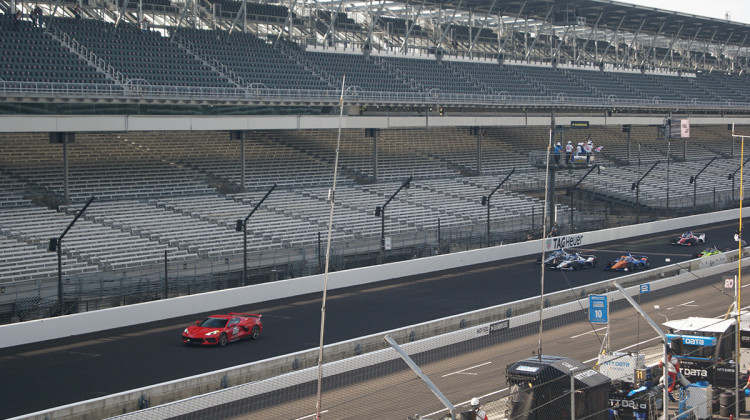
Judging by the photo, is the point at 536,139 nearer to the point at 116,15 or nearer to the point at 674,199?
the point at 674,199

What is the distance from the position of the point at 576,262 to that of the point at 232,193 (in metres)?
19.2

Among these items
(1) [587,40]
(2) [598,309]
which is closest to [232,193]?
(2) [598,309]

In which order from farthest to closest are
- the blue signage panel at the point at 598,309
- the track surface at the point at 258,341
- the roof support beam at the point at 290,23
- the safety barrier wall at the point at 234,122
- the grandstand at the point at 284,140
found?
the roof support beam at the point at 290,23 → the safety barrier wall at the point at 234,122 → the grandstand at the point at 284,140 → the blue signage panel at the point at 598,309 → the track surface at the point at 258,341

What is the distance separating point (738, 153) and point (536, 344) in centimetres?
7724

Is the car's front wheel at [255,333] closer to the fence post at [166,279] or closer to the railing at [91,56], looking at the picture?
the fence post at [166,279]

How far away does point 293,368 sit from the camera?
73.9ft

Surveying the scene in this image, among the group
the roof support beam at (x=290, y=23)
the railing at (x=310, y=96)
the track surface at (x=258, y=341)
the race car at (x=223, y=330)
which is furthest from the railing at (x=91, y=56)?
the race car at (x=223, y=330)

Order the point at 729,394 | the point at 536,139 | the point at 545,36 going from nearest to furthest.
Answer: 1. the point at 729,394
2. the point at 536,139
3. the point at 545,36

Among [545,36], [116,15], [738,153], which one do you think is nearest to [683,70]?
[738,153]

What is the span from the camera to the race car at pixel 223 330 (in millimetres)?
27719

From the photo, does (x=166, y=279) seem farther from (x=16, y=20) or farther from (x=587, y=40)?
(x=587, y=40)

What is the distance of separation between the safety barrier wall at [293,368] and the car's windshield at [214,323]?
597 centimetres

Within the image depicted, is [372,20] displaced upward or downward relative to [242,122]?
upward

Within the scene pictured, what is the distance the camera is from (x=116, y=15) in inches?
2066
